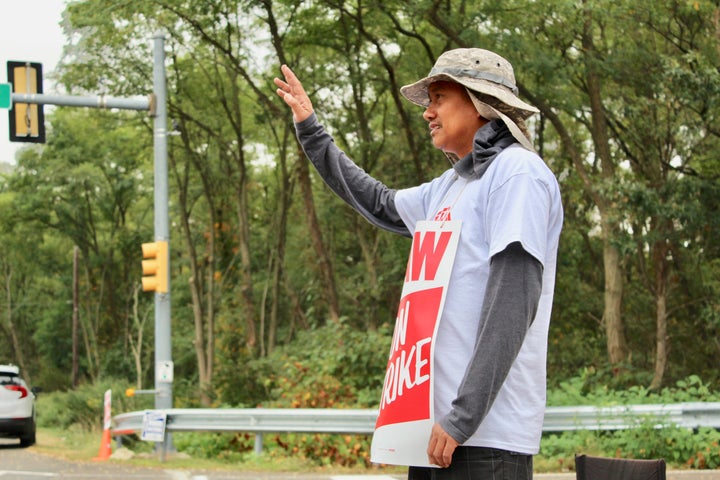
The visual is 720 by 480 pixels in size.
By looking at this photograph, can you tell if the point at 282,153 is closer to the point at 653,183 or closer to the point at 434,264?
the point at 653,183

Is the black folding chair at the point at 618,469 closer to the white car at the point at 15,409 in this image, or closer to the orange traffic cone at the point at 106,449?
the orange traffic cone at the point at 106,449

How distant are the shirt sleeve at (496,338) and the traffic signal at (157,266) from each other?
13686 mm

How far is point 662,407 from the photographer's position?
10969mm

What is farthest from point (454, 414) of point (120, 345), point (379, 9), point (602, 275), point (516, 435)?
point (120, 345)

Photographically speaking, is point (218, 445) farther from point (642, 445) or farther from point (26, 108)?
point (642, 445)

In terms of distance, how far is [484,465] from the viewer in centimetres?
286

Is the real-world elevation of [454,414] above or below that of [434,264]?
below

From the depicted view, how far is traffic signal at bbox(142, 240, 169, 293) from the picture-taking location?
1612cm

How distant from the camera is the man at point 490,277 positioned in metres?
2.77

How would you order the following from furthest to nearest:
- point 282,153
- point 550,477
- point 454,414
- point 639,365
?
point 282,153 < point 639,365 < point 550,477 < point 454,414

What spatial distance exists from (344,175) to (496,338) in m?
1.17

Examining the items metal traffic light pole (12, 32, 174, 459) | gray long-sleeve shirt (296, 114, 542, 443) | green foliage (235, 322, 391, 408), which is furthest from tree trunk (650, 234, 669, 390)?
gray long-sleeve shirt (296, 114, 542, 443)

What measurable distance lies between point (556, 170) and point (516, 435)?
2762cm

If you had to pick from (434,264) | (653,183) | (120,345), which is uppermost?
(653,183)
